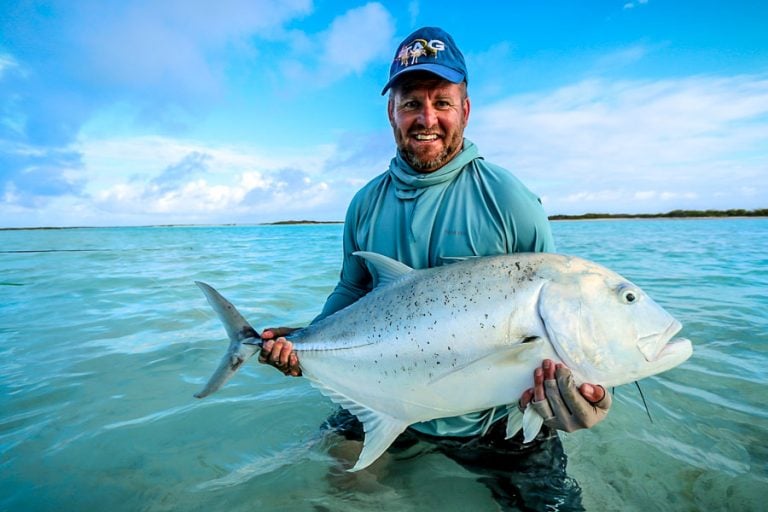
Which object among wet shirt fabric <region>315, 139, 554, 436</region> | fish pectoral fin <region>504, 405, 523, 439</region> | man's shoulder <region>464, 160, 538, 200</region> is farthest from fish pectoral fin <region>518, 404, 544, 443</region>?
man's shoulder <region>464, 160, 538, 200</region>

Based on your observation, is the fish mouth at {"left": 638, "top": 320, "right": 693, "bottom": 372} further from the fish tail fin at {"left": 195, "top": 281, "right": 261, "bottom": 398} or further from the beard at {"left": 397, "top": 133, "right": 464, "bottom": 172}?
the fish tail fin at {"left": 195, "top": 281, "right": 261, "bottom": 398}

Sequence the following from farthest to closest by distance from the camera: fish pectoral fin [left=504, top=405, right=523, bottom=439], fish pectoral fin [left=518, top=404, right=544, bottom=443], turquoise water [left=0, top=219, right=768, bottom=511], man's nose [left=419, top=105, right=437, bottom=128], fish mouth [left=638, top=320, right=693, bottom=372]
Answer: turquoise water [left=0, top=219, right=768, bottom=511], man's nose [left=419, top=105, right=437, bottom=128], fish pectoral fin [left=504, top=405, right=523, bottom=439], fish pectoral fin [left=518, top=404, right=544, bottom=443], fish mouth [left=638, top=320, right=693, bottom=372]

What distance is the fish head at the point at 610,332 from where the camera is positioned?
1756 mm

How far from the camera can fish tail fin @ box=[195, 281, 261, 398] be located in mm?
2578

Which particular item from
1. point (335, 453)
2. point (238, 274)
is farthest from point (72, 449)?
point (238, 274)

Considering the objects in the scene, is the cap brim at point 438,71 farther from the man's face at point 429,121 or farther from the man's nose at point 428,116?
the man's nose at point 428,116

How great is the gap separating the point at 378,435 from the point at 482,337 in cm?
77

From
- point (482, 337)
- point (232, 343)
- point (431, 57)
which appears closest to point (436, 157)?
point (431, 57)

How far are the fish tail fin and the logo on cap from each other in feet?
5.56

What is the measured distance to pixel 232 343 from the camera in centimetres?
265

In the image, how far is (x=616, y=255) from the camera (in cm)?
1541

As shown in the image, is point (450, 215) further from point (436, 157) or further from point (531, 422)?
point (531, 422)

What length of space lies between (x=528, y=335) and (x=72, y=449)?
3.23 m

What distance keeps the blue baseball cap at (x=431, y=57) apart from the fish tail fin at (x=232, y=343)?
5.33 feet
